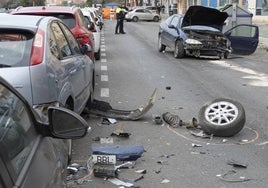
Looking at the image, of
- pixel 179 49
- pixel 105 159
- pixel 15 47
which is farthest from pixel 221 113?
pixel 179 49

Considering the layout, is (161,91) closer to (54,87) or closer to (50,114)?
(54,87)

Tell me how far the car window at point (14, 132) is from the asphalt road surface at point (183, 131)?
2.40 metres

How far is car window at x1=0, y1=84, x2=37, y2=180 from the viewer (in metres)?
2.20

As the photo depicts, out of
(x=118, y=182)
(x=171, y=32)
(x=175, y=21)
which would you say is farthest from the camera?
(x=175, y=21)

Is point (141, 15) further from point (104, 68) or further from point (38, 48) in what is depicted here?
point (38, 48)

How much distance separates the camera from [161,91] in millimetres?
10680

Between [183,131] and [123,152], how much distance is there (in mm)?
1652

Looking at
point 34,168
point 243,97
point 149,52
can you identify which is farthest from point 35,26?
point 149,52

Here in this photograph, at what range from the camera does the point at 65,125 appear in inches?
109

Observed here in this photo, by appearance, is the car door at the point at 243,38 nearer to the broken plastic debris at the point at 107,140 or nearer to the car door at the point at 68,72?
the car door at the point at 68,72

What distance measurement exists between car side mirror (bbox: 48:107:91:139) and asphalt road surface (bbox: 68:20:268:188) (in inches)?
91.3

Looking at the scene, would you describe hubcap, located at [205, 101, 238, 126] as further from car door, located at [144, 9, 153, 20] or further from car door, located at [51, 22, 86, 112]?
car door, located at [144, 9, 153, 20]

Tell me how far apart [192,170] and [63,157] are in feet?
8.40

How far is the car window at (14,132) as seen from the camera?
7.22 feet
